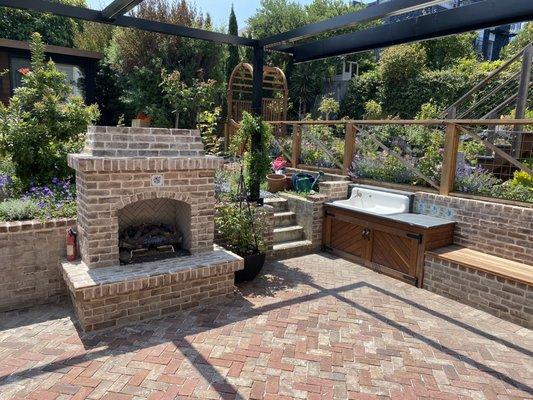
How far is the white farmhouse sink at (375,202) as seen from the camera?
19.5 feet

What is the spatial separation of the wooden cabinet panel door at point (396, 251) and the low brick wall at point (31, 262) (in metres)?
4.13

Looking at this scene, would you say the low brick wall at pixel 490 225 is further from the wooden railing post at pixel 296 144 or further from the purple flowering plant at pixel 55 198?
the purple flowering plant at pixel 55 198

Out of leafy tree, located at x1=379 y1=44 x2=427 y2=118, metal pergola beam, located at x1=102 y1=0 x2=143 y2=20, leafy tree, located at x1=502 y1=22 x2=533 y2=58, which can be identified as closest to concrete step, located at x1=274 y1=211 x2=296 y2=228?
metal pergola beam, located at x1=102 y1=0 x2=143 y2=20

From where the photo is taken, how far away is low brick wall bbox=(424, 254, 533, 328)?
4.18 m

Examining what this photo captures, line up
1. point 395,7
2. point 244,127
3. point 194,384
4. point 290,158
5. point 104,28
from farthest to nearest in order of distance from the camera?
point 104,28
point 290,158
point 244,127
point 395,7
point 194,384

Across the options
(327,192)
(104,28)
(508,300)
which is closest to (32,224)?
(327,192)

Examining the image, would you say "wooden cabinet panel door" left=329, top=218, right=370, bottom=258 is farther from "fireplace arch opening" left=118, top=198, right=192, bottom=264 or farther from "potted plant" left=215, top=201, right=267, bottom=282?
"fireplace arch opening" left=118, top=198, right=192, bottom=264

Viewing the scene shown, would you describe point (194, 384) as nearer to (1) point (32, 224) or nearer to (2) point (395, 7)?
(1) point (32, 224)

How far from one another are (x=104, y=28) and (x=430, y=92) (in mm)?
14019

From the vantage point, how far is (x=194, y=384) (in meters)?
2.97

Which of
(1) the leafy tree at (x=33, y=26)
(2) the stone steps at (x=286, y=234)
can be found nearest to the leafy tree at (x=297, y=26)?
(1) the leafy tree at (x=33, y=26)

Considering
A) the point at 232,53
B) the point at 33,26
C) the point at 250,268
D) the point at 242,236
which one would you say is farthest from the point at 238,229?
the point at 33,26

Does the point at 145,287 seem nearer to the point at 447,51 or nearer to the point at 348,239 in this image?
the point at 348,239

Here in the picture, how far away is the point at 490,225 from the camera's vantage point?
5.00m
